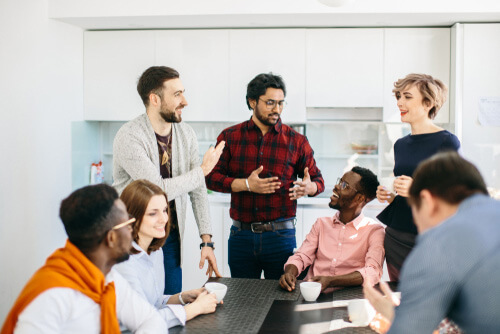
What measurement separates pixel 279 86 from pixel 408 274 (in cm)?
203

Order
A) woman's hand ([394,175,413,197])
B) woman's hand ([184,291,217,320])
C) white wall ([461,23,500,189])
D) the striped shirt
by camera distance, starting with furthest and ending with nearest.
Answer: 1. white wall ([461,23,500,189])
2. woman's hand ([394,175,413,197])
3. woman's hand ([184,291,217,320])
4. the striped shirt

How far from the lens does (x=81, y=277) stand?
1.46 m

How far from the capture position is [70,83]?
4.36 meters

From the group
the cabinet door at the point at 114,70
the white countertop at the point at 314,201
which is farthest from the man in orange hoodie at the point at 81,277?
the cabinet door at the point at 114,70

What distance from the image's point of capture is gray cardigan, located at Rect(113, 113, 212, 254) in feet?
8.04

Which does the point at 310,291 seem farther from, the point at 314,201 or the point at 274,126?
the point at 314,201

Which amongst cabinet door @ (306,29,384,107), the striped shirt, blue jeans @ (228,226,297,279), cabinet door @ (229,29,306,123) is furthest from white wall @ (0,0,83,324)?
the striped shirt

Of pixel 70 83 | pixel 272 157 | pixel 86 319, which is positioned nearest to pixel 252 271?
pixel 272 157

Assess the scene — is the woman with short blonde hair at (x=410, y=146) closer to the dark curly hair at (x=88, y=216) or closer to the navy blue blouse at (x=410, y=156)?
the navy blue blouse at (x=410, y=156)

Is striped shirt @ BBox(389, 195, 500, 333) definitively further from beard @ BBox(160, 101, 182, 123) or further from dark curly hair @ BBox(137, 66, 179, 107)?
dark curly hair @ BBox(137, 66, 179, 107)

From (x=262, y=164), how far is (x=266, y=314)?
1277mm

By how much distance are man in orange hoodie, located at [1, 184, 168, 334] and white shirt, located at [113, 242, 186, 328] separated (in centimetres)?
14

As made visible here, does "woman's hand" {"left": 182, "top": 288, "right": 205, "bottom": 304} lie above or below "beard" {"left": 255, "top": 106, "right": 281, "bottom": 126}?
below

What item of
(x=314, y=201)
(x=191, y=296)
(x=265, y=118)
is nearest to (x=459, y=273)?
(x=191, y=296)
